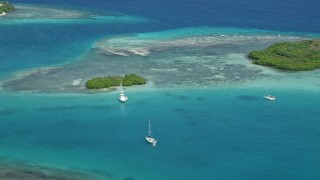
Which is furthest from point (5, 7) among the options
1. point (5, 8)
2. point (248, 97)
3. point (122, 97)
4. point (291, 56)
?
point (248, 97)

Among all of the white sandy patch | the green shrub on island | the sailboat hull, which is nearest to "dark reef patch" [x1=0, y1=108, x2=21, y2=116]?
the white sandy patch

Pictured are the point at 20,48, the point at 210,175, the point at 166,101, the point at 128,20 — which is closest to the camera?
the point at 210,175

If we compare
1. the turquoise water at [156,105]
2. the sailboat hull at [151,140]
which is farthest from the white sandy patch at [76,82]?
the sailboat hull at [151,140]

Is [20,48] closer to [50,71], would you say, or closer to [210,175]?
[50,71]

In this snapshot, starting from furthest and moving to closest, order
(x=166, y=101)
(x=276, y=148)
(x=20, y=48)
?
(x=20, y=48)
(x=166, y=101)
(x=276, y=148)

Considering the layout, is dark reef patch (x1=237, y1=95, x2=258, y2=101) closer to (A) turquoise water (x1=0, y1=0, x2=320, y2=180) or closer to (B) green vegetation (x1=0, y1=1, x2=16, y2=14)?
(A) turquoise water (x1=0, y1=0, x2=320, y2=180)

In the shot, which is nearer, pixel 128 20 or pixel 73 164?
pixel 73 164

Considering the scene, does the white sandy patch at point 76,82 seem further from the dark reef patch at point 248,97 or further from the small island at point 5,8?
the small island at point 5,8

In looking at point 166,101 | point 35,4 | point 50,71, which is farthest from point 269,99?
point 35,4
